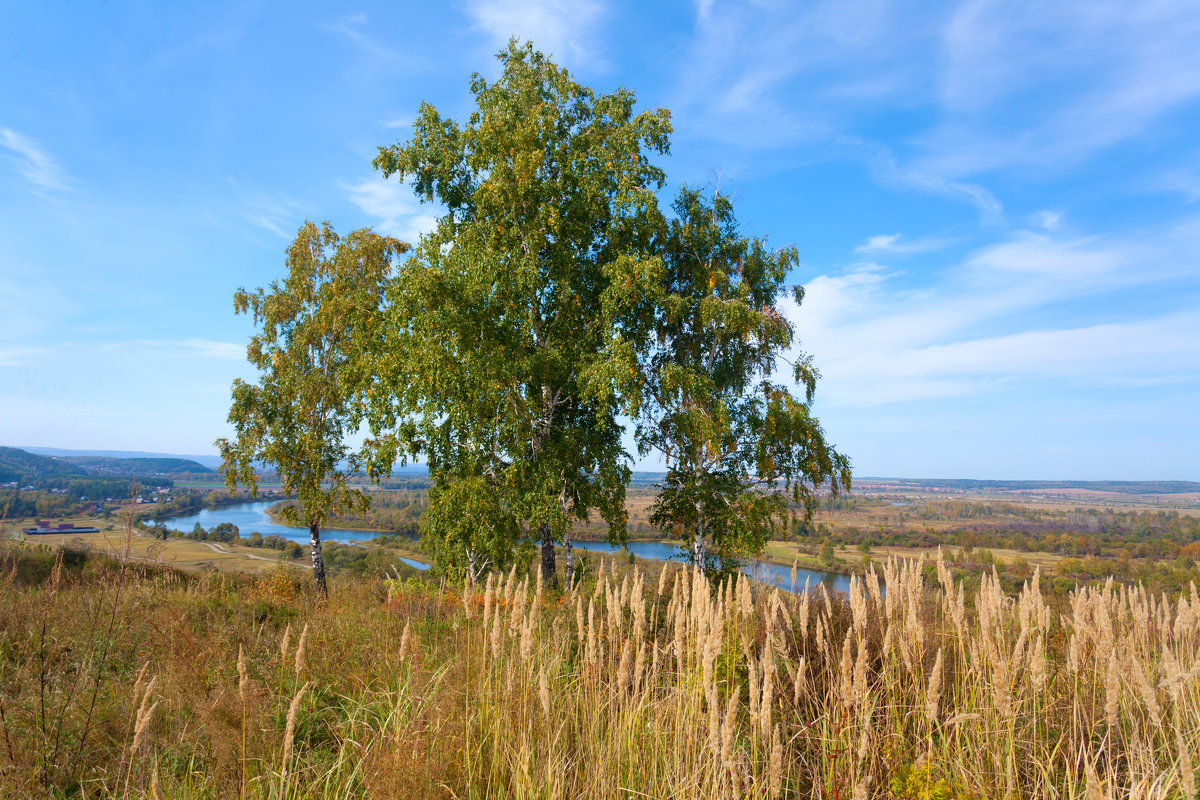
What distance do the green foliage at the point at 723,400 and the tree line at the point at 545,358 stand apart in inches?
2.6

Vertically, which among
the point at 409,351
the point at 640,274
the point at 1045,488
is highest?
the point at 640,274

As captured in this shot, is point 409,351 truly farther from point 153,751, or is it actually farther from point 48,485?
point 48,485

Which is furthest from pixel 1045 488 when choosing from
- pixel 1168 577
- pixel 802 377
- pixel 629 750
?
pixel 629 750

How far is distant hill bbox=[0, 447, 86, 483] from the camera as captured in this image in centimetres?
6228

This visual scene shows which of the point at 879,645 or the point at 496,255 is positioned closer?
the point at 879,645

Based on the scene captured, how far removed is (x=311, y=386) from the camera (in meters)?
17.6

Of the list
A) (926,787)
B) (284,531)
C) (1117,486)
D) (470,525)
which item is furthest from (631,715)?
(1117,486)

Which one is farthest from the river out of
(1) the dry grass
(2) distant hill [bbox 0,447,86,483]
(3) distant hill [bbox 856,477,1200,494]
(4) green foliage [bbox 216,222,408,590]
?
(3) distant hill [bbox 856,477,1200,494]

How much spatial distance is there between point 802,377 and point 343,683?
47.6 ft

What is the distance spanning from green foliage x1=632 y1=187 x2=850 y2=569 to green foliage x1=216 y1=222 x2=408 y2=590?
9.07m

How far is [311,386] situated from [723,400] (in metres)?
12.5

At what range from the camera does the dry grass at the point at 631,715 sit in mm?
2664

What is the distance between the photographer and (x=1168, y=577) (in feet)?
92.2

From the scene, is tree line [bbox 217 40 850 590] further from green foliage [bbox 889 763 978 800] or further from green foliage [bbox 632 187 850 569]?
green foliage [bbox 889 763 978 800]
